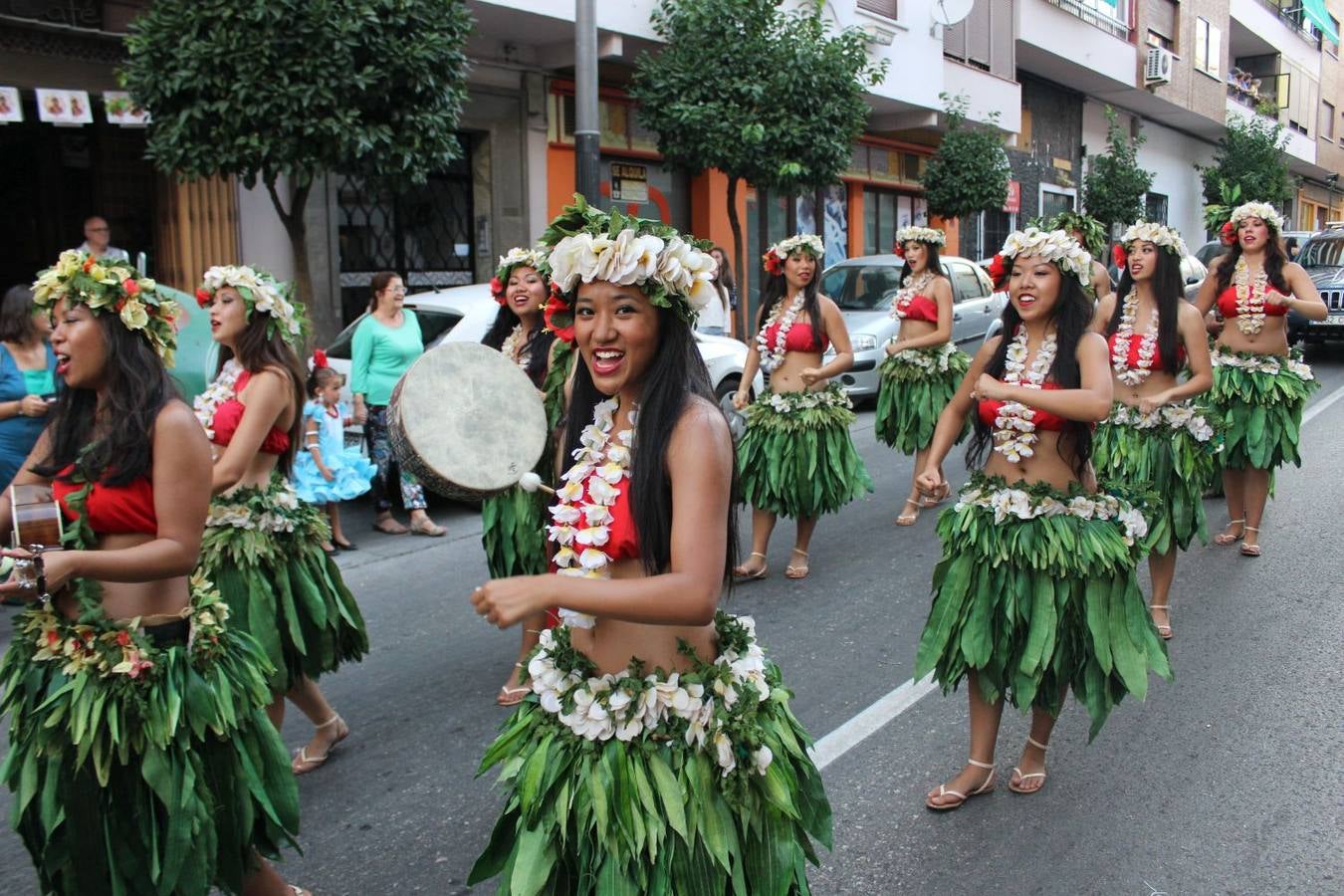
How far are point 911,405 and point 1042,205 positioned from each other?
73.6 ft

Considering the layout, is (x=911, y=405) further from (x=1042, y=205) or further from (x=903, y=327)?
(x=1042, y=205)

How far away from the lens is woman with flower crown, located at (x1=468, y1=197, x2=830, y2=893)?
2389 millimetres

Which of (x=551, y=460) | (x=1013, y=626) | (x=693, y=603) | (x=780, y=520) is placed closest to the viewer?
(x=693, y=603)

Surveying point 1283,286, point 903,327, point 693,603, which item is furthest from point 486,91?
point 693,603

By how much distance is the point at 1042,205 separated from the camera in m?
29.5

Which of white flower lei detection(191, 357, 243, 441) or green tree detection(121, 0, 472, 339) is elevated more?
green tree detection(121, 0, 472, 339)

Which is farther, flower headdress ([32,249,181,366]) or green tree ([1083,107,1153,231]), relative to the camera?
green tree ([1083,107,1153,231])

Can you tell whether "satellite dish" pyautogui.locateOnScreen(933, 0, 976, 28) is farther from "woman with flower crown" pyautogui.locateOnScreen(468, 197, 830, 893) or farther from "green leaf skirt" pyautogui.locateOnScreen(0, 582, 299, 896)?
"green leaf skirt" pyautogui.locateOnScreen(0, 582, 299, 896)

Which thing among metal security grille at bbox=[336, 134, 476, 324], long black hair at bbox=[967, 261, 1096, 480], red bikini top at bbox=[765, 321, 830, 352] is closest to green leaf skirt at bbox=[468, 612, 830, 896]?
long black hair at bbox=[967, 261, 1096, 480]

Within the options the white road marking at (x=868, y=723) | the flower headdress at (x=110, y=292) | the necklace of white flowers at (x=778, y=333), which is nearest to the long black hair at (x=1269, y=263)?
the necklace of white flowers at (x=778, y=333)

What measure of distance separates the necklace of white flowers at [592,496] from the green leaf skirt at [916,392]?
669 cm

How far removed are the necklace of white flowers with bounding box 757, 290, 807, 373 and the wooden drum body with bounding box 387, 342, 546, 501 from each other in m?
4.57

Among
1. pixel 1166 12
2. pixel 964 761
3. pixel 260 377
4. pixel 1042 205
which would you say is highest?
pixel 1166 12

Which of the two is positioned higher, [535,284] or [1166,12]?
[1166,12]
